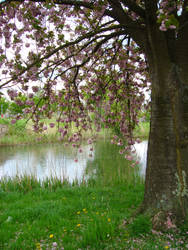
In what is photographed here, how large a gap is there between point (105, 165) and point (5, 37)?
18.2ft

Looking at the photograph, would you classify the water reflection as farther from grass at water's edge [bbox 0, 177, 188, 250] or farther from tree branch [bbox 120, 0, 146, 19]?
tree branch [bbox 120, 0, 146, 19]

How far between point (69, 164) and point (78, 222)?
5786 mm

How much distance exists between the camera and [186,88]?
3021 mm

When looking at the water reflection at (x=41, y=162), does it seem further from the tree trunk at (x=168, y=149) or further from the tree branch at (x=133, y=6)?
the tree branch at (x=133, y=6)

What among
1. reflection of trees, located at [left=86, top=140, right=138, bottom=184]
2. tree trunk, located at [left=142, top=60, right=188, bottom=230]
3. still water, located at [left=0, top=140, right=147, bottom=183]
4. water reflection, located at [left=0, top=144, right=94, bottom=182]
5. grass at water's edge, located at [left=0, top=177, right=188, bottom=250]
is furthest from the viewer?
water reflection, located at [left=0, top=144, right=94, bottom=182]

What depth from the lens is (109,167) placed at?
7.53 metres

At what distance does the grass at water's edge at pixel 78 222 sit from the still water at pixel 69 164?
1156mm

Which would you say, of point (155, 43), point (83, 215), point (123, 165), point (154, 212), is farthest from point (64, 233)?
point (123, 165)

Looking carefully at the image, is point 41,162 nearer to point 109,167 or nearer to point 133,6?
point 109,167

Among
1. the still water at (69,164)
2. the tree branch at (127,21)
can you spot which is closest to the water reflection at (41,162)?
the still water at (69,164)

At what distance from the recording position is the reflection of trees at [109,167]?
5.97m

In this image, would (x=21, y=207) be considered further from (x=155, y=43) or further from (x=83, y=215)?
(x=155, y=43)

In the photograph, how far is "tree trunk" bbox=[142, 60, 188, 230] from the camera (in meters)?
2.92

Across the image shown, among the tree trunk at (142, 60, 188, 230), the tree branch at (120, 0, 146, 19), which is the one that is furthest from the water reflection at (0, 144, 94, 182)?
the tree branch at (120, 0, 146, 19)
